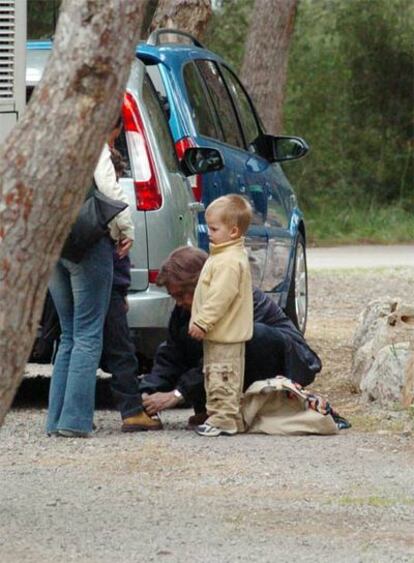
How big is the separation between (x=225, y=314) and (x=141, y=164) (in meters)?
1.16

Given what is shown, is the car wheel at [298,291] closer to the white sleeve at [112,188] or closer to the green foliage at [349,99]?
the white sleeve at [112,188]

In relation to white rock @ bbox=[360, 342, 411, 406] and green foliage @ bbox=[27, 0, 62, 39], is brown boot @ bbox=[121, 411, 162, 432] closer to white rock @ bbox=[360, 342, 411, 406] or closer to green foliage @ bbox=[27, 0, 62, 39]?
white rock @ bbox=[360, 342, 411, 406]

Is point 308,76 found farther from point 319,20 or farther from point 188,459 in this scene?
point 188,459

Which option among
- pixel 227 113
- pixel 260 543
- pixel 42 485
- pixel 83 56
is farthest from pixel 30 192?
pixel 227 113

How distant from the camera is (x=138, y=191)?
912 cm

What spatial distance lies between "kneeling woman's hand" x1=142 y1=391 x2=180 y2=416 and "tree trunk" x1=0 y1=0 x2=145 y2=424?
3265 millimetres

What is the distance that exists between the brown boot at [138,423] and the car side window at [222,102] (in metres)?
2.67

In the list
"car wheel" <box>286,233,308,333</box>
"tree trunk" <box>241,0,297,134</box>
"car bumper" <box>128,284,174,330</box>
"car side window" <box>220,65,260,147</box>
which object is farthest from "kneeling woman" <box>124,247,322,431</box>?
"tree trunk" <box>241,0,297,134</box>

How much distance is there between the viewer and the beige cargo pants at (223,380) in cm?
835

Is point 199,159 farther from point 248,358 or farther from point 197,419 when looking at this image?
point 197,419

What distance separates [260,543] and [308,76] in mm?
23688

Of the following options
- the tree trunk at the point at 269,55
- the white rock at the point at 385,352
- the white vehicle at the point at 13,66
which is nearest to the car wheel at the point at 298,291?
the white rock at the point at 385,352

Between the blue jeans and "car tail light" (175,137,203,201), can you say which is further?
"car tail light" (175,137,203,201)

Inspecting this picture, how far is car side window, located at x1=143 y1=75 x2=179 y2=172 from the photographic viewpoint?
9.35 meters
